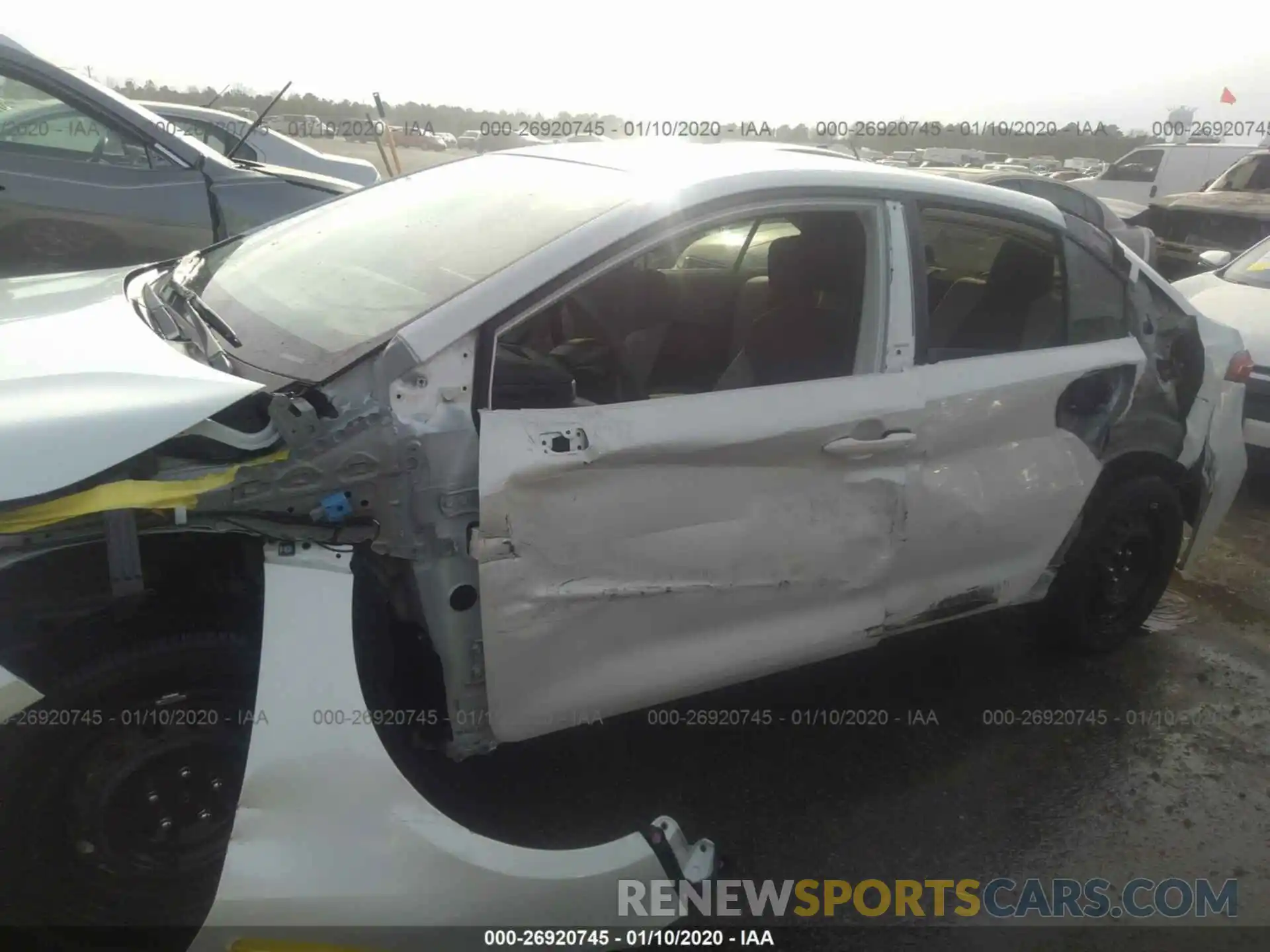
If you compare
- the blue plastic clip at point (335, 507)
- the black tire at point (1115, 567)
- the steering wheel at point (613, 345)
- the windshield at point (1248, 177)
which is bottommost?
the black tire at point (1115, 567)

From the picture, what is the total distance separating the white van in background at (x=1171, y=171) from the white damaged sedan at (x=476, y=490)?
1236cm

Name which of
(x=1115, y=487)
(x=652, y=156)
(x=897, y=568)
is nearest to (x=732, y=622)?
(x=897, y=568)

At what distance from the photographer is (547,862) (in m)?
1.96

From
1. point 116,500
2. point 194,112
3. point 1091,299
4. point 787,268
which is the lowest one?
point 116,500

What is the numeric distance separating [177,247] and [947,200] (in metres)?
3.76

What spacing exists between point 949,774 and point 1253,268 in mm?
5009

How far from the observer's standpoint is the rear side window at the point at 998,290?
2943mm

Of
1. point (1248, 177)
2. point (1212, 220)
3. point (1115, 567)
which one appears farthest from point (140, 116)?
point (1248, 177)

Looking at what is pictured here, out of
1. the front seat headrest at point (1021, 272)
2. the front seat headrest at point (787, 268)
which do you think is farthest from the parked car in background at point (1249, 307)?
the front seat headrest at point (787, 268)

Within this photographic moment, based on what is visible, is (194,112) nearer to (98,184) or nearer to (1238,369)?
(98,184)

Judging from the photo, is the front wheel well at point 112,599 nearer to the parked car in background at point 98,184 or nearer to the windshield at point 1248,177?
the parked car in background at point 98,184

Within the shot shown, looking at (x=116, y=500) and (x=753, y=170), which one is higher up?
(x=753, y=170)

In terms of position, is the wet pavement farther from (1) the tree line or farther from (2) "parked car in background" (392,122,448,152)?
(2) "parked car in background" (392,122,448,152)

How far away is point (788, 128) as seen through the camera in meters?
24.4
